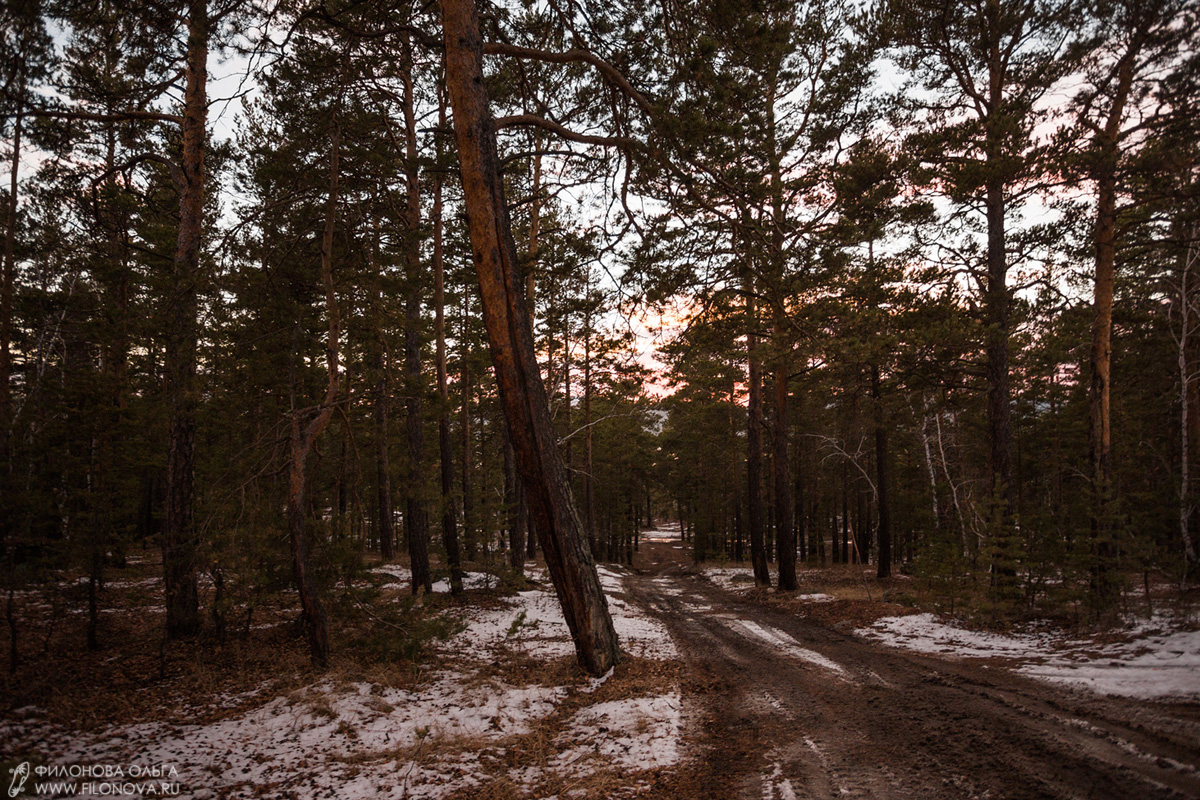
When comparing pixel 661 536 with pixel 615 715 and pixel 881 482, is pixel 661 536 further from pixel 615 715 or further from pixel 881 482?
pixel 615 715

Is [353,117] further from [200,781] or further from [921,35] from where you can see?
[921,35]

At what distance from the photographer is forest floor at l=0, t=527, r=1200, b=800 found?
3873mm

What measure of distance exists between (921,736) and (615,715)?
2870 millimetres

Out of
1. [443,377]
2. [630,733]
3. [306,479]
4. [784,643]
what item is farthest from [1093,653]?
[443,377]

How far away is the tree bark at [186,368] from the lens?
6871 mm

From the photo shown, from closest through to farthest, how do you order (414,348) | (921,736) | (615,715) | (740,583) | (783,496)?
(921,736) < (615,715) < (414,348) < (783,496) < (740,583)

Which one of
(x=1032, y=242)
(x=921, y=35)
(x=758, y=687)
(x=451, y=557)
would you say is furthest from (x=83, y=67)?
(x=1032, y=242)

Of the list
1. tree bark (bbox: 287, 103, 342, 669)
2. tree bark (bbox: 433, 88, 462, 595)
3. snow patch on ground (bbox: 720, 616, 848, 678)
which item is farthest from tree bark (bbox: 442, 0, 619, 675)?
tree bark (bbox: 433, 88, 462, 595)

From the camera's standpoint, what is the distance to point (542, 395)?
6.53 metres

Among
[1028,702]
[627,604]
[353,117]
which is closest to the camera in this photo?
[1028,702]

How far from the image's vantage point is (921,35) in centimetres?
1073

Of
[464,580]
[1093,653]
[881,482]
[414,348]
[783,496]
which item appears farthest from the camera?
[881,482]

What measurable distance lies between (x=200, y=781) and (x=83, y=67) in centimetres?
976

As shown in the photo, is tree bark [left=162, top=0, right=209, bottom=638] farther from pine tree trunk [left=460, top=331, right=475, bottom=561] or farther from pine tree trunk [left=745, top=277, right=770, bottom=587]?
pine tree trunk [left=745, top=277, right=770, bottom=587]
